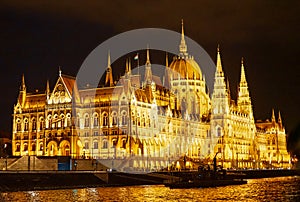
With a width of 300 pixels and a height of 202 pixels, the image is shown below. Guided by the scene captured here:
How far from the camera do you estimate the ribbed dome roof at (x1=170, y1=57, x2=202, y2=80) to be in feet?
421

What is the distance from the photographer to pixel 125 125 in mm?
87625

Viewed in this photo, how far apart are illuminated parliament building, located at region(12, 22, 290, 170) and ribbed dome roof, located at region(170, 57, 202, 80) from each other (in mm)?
6304

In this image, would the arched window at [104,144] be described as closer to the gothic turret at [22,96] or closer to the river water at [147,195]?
the gothic turret at [22,96]

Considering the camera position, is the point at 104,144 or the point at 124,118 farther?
the point at 104,144

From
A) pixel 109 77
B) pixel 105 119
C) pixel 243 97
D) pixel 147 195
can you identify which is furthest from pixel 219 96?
pixel 147 195

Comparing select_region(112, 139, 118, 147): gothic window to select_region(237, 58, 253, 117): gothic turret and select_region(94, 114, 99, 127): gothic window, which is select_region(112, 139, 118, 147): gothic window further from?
select_region(237, 58, 253, 117): gothic turret

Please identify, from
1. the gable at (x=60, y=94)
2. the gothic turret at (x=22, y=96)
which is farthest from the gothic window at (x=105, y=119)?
the gothic turret at (x=22, y=96)

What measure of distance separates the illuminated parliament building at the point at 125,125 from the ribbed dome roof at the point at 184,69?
6.30 metres

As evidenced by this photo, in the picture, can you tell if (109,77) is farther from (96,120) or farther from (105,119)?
(105,119)

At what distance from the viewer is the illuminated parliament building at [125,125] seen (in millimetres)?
88188

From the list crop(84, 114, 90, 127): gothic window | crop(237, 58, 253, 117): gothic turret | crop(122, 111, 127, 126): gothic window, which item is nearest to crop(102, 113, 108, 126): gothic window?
crop(84, 114, 90, 127): gothic window

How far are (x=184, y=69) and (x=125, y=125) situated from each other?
4478 cm

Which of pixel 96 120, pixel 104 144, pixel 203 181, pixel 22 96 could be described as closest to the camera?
pixel 203 181

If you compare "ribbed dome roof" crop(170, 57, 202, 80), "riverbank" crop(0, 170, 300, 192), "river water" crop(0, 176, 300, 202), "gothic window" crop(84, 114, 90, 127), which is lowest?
"river water" crop(0, 176, 300, 202)
